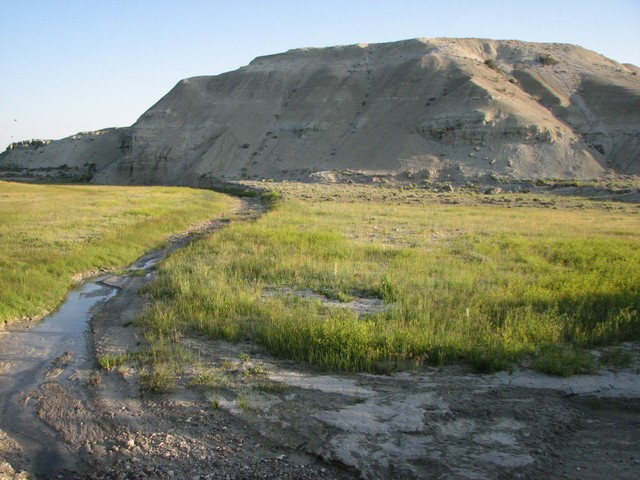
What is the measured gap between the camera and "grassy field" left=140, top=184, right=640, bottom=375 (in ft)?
27.3

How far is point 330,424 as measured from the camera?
20.6 feet

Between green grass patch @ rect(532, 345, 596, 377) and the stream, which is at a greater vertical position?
green grass patch @ rect(532, 345, 596, 377)

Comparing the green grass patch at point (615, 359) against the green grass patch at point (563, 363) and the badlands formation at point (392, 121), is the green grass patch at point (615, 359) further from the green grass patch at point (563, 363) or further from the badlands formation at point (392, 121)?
the badlands formation at point (392, 121)

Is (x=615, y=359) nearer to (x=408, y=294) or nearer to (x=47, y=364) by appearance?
(x=408, y=294)

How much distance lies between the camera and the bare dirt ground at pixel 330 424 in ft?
17.9

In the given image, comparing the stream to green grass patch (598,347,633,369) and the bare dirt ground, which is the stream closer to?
the bare dirt ground

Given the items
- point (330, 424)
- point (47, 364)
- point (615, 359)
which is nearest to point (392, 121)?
point (615, 359)

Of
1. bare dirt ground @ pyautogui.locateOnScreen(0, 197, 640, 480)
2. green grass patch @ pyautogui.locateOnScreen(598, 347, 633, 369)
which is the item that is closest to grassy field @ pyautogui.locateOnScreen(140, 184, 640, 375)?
green grass patch @ pyautogui.locateOnScreen(598, 347, 633, 369)

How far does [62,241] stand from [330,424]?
52.1ft

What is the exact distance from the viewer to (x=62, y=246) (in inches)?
712

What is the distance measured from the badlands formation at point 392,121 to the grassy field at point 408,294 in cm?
4214

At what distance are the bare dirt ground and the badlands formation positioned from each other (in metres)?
55.0

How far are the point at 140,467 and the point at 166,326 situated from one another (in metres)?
4.52

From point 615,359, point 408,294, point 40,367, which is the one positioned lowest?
point 40,367
